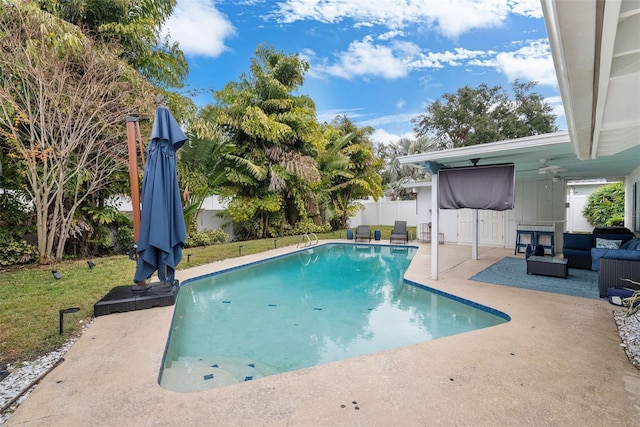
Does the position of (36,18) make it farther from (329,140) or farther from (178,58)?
(329,140)

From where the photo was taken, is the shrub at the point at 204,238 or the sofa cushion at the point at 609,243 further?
the shrub at the point at 204,238

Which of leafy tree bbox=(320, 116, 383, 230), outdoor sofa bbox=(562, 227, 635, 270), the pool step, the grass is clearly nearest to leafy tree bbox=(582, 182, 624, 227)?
outdoor sofa bbox=(562, 227, 635, 270)

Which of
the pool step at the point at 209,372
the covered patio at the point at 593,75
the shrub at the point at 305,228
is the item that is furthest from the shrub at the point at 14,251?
the covered patio at the point at 593,75

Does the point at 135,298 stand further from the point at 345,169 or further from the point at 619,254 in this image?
the point at 345,169

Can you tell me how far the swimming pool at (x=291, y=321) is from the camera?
388 centimetres

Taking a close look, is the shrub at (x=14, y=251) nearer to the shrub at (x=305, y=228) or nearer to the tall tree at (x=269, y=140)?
the tall tree at (x=269, y=140)

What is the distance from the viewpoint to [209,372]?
11.9 ft

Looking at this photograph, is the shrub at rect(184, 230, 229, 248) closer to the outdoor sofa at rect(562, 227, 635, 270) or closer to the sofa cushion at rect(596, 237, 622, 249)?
the outdoor sofa at rect(562, 227, 635, 270)

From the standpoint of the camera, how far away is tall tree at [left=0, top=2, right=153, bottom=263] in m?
6.56

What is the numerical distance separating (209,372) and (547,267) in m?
7.17

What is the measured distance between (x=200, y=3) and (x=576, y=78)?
15.1m

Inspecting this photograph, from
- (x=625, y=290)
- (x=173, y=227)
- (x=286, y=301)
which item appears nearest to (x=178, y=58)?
(x=173, y=227)

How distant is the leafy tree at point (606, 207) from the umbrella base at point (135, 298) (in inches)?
726

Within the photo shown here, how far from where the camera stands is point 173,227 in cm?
498
